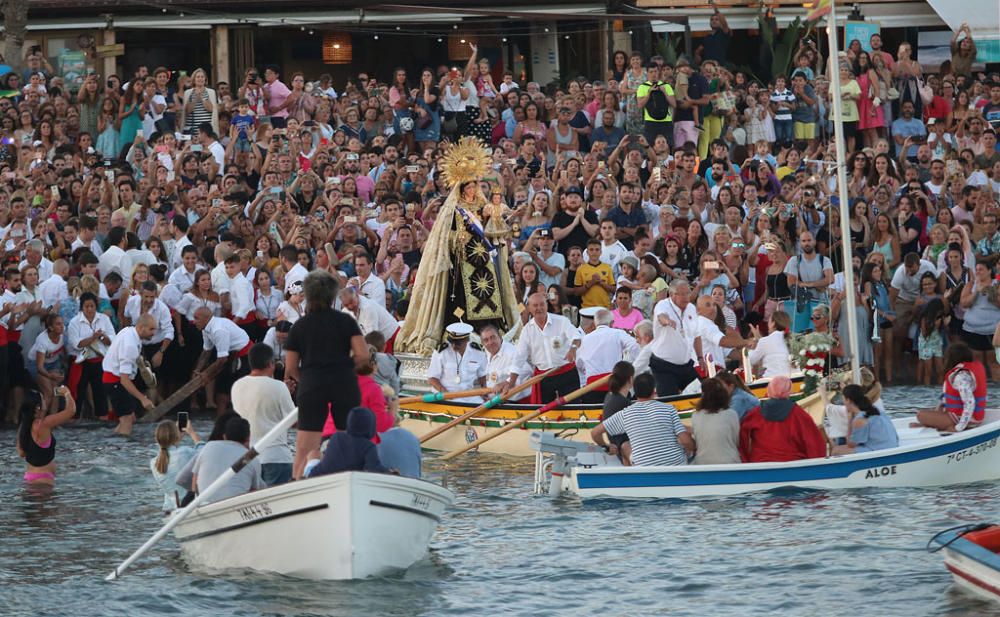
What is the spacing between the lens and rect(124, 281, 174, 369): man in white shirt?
23406 millimetres

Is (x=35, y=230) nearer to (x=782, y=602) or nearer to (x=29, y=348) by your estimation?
(x=29, y=348)

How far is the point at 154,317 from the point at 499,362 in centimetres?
447

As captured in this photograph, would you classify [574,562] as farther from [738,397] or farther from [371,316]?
[371,316]

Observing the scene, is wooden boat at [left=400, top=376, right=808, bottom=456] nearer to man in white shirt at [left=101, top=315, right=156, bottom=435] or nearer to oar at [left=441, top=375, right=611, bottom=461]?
oar at [left=441, top=375, right=611, bottom=461]

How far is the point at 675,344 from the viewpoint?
68.2 feet

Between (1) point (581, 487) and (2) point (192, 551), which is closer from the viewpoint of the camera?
(2) point (192, 551)

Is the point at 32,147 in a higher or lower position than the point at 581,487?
higher

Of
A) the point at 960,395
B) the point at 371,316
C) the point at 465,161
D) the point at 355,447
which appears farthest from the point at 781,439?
the point at 371,316

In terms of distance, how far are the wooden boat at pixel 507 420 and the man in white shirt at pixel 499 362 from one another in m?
0.27

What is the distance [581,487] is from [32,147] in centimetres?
1262

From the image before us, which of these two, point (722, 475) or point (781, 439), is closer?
point (722, 475)

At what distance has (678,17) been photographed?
113 feet

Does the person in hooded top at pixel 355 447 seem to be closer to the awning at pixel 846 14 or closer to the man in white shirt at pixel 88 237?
the man in white shirt at pixel 88 237

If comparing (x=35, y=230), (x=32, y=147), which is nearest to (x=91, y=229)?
(x=35, y=230)
